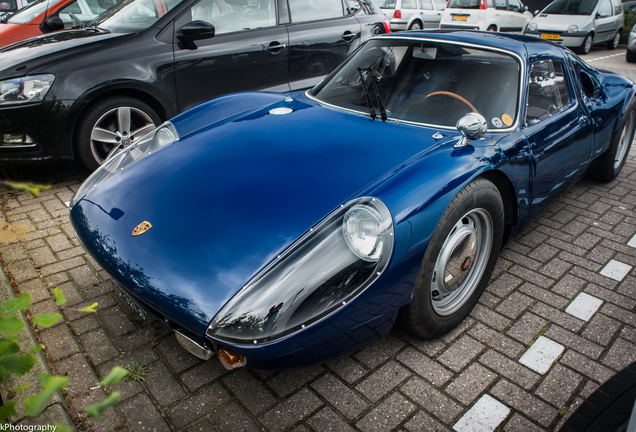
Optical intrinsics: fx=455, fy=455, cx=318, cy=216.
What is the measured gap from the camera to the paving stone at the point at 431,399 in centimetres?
193

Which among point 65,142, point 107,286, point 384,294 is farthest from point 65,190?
point 384,294

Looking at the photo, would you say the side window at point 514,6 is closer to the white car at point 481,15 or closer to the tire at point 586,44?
the white car at point 481,15

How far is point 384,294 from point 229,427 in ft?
2.70

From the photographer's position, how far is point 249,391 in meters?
2.01

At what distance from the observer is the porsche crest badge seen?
6.47 feet

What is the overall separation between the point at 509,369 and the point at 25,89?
12.7ft

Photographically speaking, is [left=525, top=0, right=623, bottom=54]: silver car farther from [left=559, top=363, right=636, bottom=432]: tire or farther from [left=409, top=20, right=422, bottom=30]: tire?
[left=559, top=363, right=636, bottom=432]: tire

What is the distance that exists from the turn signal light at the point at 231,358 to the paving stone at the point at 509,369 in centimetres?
121

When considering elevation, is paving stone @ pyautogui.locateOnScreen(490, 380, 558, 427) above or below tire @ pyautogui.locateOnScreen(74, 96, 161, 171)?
below

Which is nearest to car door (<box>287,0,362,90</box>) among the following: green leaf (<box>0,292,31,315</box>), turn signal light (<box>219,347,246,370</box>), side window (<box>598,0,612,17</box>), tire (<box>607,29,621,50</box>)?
turn signal light (<box>219,347,246,370</box>)

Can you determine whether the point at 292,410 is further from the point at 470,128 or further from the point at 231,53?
the point at 231,53

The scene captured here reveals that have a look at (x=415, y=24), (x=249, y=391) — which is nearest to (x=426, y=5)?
(x=415, y=24)

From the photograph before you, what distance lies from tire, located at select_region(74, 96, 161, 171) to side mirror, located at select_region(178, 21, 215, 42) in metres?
0.72

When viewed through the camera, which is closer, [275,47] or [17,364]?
[17,364]
